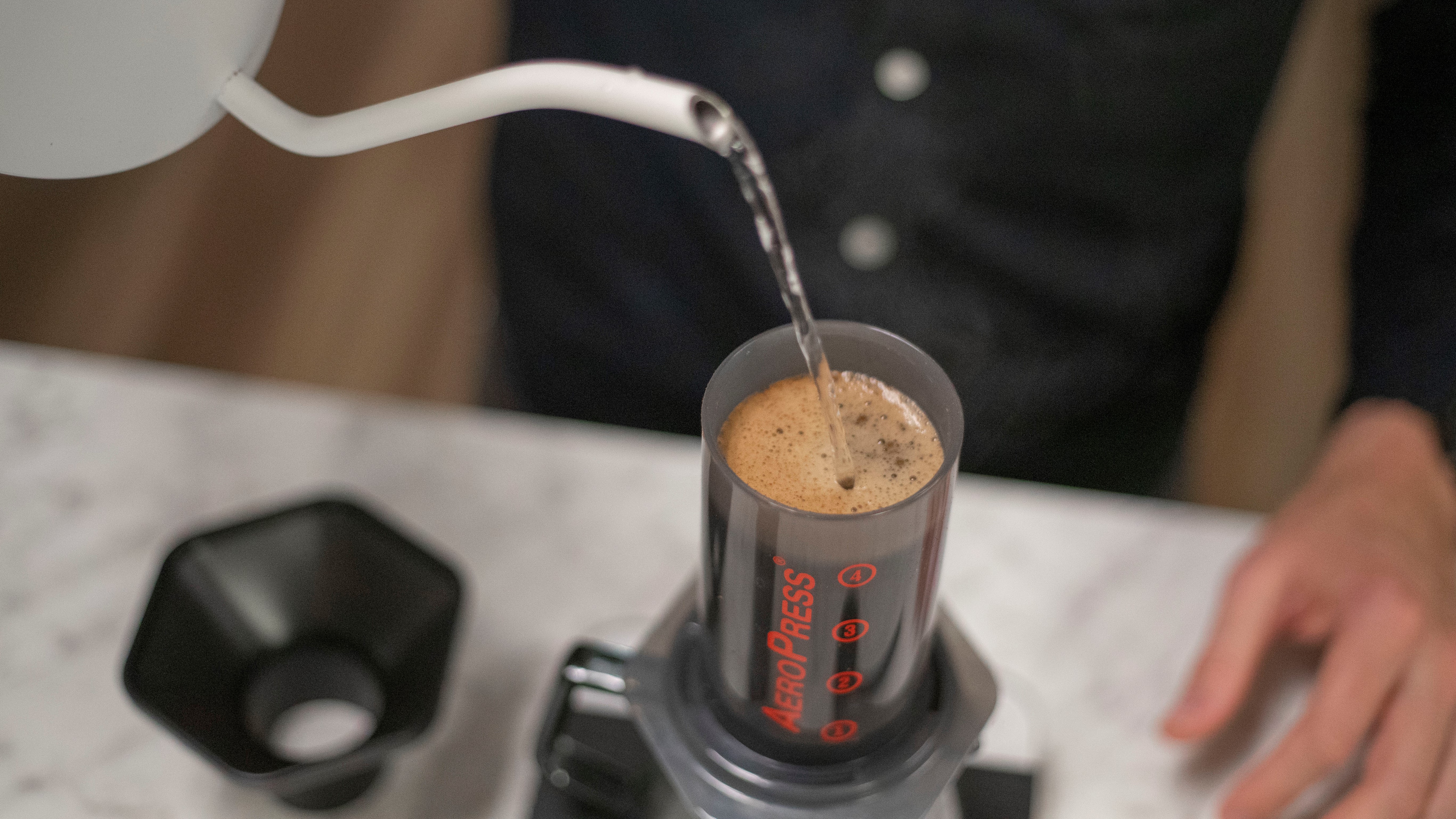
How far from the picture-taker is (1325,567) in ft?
2.21

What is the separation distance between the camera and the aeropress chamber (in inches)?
15.0

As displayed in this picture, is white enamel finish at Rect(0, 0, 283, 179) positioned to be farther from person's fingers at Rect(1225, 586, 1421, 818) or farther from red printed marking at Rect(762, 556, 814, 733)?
person's fingers at Rect(1225, 586, 1421, 818)

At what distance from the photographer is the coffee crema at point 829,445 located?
39 centimetres

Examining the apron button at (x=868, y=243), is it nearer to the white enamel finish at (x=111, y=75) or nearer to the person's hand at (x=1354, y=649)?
the person's hand at (x=1354, y=649)

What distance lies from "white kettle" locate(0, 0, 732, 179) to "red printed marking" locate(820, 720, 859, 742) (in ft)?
0.79

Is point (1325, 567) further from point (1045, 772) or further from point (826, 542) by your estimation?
point (826, 542)

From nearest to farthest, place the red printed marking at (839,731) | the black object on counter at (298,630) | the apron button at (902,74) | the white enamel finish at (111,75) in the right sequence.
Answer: the white enamel finish at (111,75) → the red printed marking at (839,731) → the black object on counter at (298,630) → the apron button at (902,74)

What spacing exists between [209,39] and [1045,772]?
551mm

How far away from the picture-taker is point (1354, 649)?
2.07 feet

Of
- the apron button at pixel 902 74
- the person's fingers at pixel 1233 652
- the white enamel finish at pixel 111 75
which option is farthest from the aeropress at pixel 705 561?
the apron button at pixel 902 74

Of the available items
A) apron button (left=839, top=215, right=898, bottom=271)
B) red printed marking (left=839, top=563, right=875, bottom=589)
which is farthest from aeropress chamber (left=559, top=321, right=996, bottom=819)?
apron button (left=839, top=215, right=898, bottom=271)

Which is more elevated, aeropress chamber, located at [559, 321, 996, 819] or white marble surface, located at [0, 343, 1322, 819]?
aeropress chamber, located at [559, 321, 996, 819]

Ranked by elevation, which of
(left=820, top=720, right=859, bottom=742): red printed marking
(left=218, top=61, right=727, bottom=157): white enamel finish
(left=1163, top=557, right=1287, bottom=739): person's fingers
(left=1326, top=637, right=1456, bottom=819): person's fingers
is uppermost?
(left=218, top=61, right=727, bottom=157): white enamel finish

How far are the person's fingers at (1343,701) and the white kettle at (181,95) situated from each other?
487 millimetres
